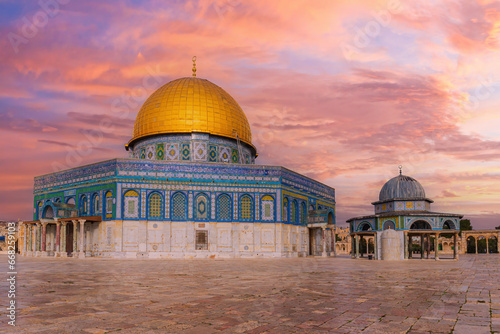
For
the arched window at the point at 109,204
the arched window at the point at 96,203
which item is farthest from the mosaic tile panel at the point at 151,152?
the arched window at the point at 109,204

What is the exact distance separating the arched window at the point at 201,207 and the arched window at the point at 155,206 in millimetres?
2807

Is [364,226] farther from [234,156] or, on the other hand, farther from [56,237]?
[56,237]

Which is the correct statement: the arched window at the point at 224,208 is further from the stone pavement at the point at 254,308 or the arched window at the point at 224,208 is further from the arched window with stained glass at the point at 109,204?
the stone pavement at the point at 254,308

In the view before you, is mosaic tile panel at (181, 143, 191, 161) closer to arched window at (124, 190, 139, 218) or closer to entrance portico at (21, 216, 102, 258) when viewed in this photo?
arched window at (124, 190, 139, 218)

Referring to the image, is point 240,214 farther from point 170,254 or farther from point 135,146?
point 135,146

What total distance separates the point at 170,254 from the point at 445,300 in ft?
91.7

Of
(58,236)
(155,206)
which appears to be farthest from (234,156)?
(58,236)

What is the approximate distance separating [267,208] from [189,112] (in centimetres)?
1160

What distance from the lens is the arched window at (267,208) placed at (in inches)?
1503

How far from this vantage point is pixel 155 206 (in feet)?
116

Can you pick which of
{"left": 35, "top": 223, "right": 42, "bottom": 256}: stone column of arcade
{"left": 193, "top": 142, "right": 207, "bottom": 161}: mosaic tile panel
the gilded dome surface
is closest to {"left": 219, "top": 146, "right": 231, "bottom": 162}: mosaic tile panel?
{"left": 193, "top": 142, "right": 207, "bottom": 161}: mosaic tile panel

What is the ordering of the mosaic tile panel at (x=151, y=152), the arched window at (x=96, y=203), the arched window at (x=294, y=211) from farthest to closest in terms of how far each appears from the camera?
1. the mosaic tile panel at (x=151, y=152)
2. the arched window at (x=294, y=211)
3. the arched window at (x=96, y=203)

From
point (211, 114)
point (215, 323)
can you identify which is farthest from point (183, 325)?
point (211, 114)

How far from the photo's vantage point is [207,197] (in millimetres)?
36906
